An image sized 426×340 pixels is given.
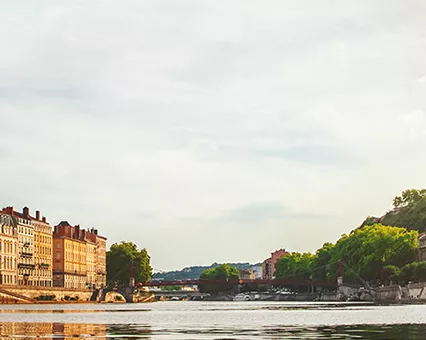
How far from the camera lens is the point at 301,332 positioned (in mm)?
49562

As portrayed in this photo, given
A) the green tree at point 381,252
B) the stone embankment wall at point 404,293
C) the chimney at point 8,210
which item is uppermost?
the chimney at point 8,210

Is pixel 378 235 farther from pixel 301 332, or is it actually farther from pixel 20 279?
pixel 301 332

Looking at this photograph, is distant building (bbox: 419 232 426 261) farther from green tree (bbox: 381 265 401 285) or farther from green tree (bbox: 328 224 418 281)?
green tree (bbox: 381 265 401 285)

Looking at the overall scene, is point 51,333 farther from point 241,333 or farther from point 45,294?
point 45,294

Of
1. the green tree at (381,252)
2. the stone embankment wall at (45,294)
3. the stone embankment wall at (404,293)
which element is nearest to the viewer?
the stone embankment wall at (404,293)

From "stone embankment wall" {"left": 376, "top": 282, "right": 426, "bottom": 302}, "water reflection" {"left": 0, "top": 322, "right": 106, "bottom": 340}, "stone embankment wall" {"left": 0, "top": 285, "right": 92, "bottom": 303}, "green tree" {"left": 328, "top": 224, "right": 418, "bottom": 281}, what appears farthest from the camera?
"green tree" {"left": 328, "top": 224, "right": 418, "bottom": 281}

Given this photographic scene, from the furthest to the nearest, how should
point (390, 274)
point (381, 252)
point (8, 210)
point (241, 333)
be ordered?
point (8, 210) < point (381, 252) < point (390, 274) < point (241, 333)

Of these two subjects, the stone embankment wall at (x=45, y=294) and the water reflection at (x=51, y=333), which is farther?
the stone embankment wall at (x=45, y=294)

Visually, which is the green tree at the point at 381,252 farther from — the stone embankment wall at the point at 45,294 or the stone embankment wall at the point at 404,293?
the stone embankment wall at the point at 45,294

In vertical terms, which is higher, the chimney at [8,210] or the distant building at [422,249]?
the chimney at [8,210]

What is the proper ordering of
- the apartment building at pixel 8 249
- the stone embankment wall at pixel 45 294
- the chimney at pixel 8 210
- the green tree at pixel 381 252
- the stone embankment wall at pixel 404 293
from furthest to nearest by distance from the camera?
the chimney at pixel 8 210, the apartment building at pixel 8 249, the green tree at pixel 381 252, the stone embankment wall at pixel 45 294, the stone embankment wall at pixel 404 293

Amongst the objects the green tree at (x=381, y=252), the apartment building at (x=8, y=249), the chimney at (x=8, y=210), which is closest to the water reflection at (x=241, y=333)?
the green tree at (x=381, y=252)

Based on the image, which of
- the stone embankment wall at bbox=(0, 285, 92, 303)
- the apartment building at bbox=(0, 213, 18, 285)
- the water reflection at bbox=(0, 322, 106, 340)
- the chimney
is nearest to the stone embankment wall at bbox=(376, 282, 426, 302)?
the stone embankment wall at bbox=(0, 285, 92, 303)

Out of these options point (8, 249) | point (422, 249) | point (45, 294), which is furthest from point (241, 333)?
point (8, 249)
